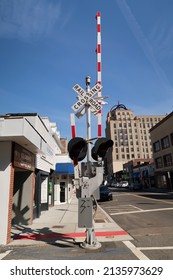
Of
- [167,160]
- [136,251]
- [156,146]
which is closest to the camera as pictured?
[136,251]

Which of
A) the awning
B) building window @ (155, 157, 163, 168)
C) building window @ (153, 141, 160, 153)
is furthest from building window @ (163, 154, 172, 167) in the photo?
the awning

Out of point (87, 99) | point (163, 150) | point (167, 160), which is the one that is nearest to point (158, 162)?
point (163, 150)

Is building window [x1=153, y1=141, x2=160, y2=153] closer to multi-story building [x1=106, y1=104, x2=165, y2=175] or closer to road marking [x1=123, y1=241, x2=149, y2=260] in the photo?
road marking [x1=123, y1=241, x2=149, y2=260]

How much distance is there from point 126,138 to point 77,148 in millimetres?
117633

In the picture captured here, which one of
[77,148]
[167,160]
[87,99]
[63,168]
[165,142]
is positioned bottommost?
[77,148]

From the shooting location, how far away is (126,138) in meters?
122

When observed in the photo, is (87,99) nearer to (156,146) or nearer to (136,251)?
(136,251)

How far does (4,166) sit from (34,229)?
12.0ft

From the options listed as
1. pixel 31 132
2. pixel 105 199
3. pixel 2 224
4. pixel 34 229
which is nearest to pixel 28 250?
pixel 2 224

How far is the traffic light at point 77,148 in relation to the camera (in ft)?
21.2

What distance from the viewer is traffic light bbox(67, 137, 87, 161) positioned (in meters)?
6.46

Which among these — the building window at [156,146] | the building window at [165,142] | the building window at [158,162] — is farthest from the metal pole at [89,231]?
the building window at [156,146]

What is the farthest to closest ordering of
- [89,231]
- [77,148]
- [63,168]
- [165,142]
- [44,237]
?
1. [165,142]
2. [63,168]
3. [44,237]
4. [77,148]
5. [89,231]
